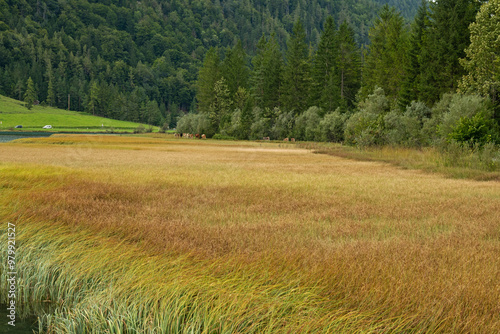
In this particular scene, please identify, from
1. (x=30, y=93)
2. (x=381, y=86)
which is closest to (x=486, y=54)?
(x=381, y=86)

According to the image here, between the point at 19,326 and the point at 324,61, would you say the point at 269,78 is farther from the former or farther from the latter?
the point at 19,326

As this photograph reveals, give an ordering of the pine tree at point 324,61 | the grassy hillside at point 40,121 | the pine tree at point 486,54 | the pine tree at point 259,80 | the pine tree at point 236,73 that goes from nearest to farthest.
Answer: the pine tree at point 486,54 < the pine tree at point 324,61 < the pine tree at point 259,80 < the pine tree at point 236,73 < the grassy hillside at point 40,121

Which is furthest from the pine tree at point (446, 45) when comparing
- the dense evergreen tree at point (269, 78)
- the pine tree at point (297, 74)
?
the dense evergreen tree at point (269, 78)

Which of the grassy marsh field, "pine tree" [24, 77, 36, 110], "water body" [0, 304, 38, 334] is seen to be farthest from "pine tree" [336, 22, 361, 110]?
"pine tree" [24, 77, 36, 110]

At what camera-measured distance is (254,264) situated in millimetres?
5996

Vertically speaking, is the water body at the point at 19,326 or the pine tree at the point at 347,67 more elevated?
the pine tree at the point at 347,67

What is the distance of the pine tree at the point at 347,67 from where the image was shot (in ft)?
295

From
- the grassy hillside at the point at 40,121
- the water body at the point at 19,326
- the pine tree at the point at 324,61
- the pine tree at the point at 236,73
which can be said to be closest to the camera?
the water body at the point at 19,326

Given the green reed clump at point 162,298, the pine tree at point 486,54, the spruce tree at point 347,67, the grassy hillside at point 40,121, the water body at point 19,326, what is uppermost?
the spruce tree at point 347,67

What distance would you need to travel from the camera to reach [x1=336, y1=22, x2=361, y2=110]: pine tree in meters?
89.9

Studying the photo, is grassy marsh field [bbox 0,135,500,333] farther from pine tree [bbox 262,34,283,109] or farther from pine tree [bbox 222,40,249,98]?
pine tree [bbox 222,40,249,98]

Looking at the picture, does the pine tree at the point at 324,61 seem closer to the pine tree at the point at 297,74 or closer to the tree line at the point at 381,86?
the tree line at the point at 381,86

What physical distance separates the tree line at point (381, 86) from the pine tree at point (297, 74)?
239 mm

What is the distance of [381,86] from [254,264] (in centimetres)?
7124
